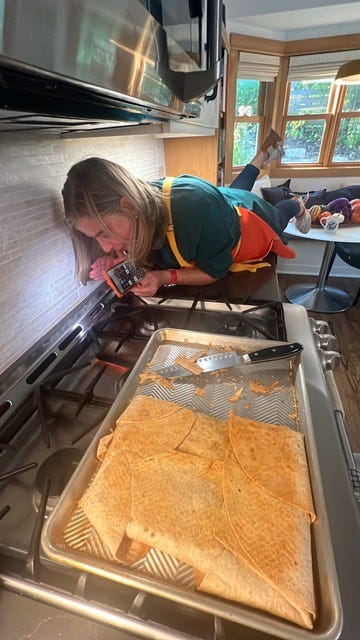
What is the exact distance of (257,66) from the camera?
2.54 metres

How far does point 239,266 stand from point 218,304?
0.27 m

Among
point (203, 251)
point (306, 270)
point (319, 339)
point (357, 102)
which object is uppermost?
point (357, 102)

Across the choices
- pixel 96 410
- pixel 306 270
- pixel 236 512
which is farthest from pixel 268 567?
pixel 306 270

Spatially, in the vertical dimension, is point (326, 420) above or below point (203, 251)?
below

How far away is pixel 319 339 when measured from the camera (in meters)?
0.71

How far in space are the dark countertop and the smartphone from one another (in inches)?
4.0

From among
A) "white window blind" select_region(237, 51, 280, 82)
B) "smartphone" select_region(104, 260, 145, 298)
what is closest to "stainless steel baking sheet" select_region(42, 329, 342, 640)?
"smartphone" select_region(104, 260, 145, 298)

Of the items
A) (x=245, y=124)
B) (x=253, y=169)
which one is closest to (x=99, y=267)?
(x=253, y=169)

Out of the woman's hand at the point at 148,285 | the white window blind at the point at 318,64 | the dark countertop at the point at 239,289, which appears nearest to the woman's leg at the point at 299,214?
the dark countertop at the point at 239,289

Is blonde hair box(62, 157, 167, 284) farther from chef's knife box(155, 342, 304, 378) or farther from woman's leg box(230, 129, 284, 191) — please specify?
woman's leg box(230, 129, 284, 191)

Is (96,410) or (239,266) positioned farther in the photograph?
(239,266)

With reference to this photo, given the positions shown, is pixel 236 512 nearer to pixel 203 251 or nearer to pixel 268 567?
pixel 268 567

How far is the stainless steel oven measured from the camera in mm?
313

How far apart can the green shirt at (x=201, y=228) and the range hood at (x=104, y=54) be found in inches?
15.9
